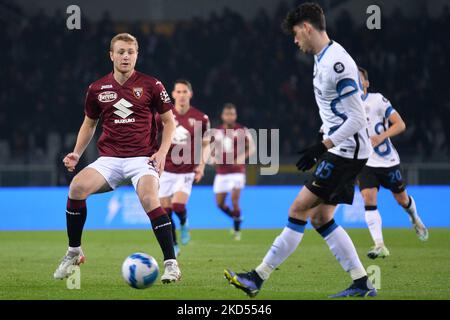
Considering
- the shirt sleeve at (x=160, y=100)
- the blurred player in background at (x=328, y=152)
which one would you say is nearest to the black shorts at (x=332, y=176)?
the blurred player in background at (x=328, y=152)

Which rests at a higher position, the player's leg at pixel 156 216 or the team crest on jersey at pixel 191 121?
the team crest on jersey at pixel 191 121

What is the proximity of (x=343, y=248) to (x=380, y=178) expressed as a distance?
451cm

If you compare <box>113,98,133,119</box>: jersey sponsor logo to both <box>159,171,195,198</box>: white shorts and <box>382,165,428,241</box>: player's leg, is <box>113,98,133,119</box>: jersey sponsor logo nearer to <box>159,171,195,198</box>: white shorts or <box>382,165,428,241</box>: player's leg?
<box>159,171,195,198</box>: white shorts

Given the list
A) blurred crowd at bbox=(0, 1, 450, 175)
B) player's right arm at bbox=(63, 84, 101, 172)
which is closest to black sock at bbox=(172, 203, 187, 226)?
player's right arm at bbox=(63, 84, 101, 172)

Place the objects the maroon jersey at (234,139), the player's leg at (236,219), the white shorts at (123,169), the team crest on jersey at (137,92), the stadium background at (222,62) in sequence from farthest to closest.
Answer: the stadium background at (222,62) < the maroon jersey at (234,139) < the player's leg at (236,219) < the team crest on jersey at (137,92) < the white shorts at (123,169)

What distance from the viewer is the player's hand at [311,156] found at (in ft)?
20.2

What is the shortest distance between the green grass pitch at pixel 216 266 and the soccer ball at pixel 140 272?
0.08 meters

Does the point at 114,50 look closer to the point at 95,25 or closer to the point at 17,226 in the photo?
the point at 17,226

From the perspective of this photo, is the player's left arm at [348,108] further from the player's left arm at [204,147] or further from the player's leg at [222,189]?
the player's leg at [222,189]

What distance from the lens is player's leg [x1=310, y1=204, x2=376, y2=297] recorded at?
650 centimetres

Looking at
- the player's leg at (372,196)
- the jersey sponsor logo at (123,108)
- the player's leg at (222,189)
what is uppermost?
the jersey sponsor logo at (123,108)

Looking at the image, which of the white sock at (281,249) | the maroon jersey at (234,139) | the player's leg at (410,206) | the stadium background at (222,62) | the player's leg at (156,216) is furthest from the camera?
the stadium background at (222,62)

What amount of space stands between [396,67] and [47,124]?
9004mm

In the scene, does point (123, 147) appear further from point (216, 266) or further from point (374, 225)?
point (374, 225)
